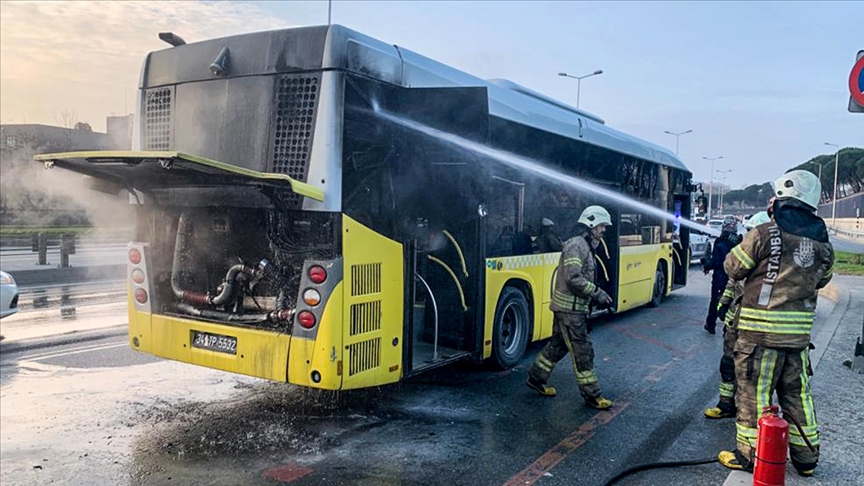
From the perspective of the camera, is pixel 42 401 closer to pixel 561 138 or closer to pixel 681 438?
pixel 681 438

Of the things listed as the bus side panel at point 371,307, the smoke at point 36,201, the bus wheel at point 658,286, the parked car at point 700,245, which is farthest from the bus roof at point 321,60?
the parked car at point 700,245

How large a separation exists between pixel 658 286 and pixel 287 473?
9.94 metres

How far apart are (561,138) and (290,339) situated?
4.65 metres

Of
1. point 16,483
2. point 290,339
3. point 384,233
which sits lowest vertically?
point 16,483

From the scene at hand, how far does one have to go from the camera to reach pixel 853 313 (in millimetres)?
11352

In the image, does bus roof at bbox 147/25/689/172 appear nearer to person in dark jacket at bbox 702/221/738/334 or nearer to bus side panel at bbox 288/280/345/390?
bus side panel at bbox 288/280/345/390

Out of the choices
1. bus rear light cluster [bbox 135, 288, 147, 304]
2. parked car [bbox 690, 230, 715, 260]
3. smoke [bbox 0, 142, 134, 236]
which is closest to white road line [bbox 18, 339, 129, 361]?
bus rear light cluster [bbox 135, 288, 147, 304]

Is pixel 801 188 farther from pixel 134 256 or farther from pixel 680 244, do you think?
pixel 680 244

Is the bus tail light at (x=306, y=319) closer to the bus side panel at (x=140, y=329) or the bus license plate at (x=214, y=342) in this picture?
the bus license plate at (x=214, y=342)

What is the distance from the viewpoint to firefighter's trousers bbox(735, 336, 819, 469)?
434 centimetres

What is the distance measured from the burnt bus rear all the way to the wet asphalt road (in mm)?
514

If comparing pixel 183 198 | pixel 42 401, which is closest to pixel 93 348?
pixel 42 401

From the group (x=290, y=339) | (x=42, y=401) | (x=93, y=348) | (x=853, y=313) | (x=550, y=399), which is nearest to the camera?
(x=290, y=339)

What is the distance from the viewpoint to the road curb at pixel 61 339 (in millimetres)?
7950
